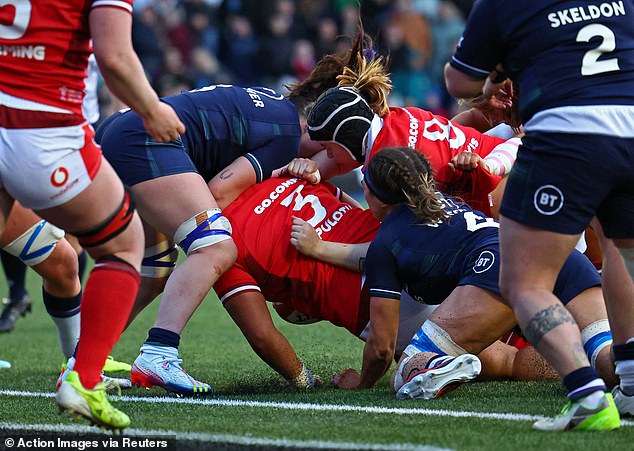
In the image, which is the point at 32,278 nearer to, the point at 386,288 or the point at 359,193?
Result: the point at 359,193

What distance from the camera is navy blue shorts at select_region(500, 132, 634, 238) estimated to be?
12.5ft

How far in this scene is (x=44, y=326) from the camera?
28.5 feet

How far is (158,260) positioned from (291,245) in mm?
849

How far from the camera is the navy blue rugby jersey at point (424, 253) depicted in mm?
4914

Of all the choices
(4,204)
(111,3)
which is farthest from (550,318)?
(4,204)

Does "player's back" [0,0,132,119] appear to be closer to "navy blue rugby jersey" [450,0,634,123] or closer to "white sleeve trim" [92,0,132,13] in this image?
"white sleeve trim" [92,0,132,13]

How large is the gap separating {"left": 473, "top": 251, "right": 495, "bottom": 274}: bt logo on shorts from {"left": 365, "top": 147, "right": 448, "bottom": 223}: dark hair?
0.31 metres

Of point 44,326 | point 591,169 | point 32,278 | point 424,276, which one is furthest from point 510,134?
point 32,278

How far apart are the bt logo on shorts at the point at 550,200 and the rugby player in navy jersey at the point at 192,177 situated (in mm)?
1761

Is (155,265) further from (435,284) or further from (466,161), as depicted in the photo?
(466,161)

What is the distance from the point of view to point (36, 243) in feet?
17.3

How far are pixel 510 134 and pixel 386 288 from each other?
1875 mm

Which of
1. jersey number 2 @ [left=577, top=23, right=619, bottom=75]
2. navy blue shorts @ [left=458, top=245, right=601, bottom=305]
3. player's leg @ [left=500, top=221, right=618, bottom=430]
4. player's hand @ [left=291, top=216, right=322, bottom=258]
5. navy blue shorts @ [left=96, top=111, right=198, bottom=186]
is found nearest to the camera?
player's leg @ [left=500, top=221, right=618, bottom=430]

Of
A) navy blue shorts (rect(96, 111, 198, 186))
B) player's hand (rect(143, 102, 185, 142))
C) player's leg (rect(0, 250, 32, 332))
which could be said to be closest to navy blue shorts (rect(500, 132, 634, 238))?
player's hand (rect(143, 102, 185, 142))
